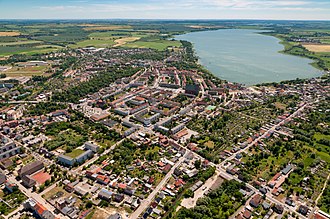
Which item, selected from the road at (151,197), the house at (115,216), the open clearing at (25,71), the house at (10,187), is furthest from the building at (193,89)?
the open clearing at (25,71)

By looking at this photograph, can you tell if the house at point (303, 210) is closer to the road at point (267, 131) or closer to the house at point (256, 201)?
the house at point (256, 201)

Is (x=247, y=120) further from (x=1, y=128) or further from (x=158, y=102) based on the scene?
(x=1, y=128)

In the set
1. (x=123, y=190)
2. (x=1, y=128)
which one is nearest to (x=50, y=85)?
(x=1, y=128)

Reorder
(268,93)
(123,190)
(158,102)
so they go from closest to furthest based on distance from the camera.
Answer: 1. (123,190)
2. (158,102)
3. (268,93)

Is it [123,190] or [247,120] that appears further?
[247,120]

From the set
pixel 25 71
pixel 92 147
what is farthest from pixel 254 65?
pixel 25 71

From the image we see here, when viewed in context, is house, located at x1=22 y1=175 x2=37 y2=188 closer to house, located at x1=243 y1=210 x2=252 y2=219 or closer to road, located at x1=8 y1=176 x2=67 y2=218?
road, located at x1=8 y1=176 x2=67 y2=218

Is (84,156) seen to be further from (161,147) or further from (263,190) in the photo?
(263,190)
